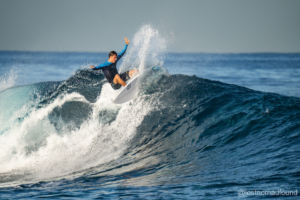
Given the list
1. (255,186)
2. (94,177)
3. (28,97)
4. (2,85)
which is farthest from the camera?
(2,85)

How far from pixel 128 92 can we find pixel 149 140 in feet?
5.99

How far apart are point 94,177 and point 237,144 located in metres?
3.29

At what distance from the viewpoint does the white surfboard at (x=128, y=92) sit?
830 cm

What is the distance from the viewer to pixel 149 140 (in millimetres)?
7367

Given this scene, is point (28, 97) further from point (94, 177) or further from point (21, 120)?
point (94, 177)

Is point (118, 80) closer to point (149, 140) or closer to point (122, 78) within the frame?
point (122, 78)

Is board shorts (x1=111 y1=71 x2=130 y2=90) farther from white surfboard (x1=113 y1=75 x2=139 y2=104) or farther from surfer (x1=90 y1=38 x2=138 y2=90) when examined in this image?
white surfboard (x1=113 y1=75 x2=139 y2=104)

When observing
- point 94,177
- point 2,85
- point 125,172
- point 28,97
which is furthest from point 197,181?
point 2,85

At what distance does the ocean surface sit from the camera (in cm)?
454

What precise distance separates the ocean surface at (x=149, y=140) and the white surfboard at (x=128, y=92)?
184mm

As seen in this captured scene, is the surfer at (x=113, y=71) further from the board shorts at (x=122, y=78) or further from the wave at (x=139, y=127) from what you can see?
the wave at (x=139, y=127)

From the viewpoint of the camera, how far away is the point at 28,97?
32.1 ft

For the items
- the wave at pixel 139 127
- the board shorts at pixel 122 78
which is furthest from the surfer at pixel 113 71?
the wave at pixel 139 127

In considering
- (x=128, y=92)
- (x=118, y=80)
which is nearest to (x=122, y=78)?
(x=118, y=80)
